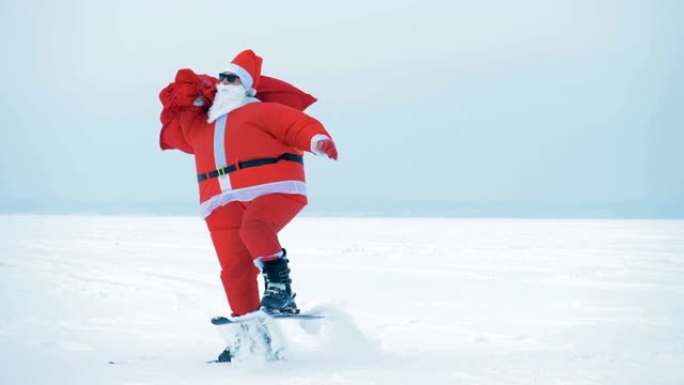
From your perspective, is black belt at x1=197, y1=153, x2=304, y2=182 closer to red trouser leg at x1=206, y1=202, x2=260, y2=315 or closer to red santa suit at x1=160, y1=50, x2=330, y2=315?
red santa suit at x1=160, y1=50, x2=330, y2=315

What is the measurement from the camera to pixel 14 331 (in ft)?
13.5

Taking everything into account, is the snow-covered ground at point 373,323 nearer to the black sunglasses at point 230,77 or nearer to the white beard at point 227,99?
the white beard at point 227,99

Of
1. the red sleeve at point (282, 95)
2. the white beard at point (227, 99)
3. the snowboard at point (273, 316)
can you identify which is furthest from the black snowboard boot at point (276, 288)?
the red sleeve at point (282, 95)

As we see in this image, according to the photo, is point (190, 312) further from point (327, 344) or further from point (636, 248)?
point (636, 248)

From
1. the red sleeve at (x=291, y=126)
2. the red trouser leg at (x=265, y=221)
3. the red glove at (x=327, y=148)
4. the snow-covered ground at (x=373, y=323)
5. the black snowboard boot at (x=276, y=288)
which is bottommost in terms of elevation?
the snow-covered ground at (x=373, y=323)

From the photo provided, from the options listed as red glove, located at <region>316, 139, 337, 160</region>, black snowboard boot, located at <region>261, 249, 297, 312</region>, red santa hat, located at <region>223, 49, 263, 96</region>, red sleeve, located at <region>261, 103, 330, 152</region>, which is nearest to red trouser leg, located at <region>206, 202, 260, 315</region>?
black snowboard boot, located at <region>261, 249, 297, 312</region>

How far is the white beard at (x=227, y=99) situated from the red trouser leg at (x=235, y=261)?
475 mm

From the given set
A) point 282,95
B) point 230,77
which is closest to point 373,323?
point 282,95

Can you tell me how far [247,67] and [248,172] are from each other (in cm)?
59

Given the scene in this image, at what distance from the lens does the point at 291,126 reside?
3564 millimetres

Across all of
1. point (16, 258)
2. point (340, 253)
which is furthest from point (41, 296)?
point (340, 253)

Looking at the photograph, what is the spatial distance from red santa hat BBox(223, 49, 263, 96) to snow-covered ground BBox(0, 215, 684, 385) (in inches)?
46.7

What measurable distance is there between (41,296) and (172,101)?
2756 mm

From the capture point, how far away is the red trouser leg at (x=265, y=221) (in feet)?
11.2
